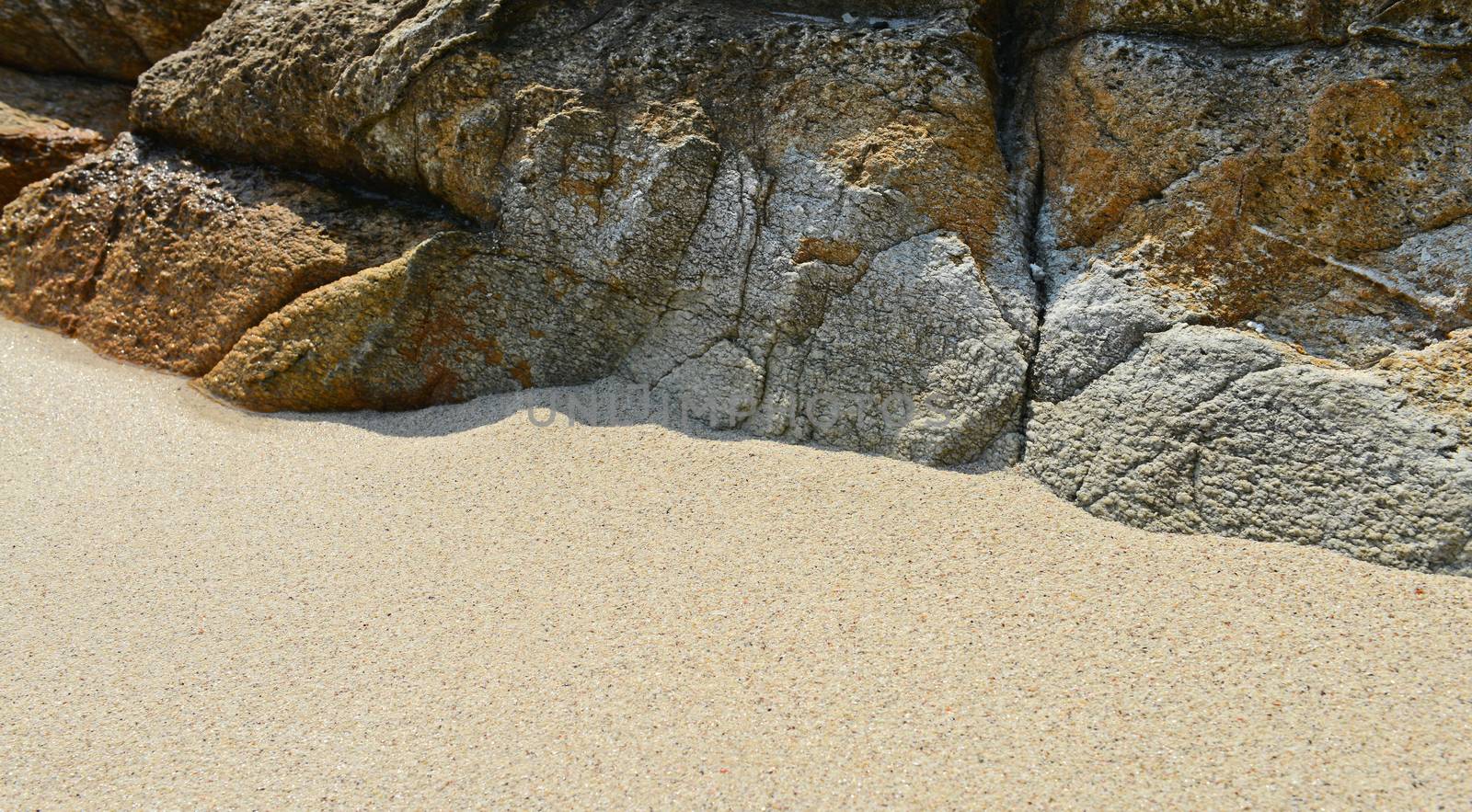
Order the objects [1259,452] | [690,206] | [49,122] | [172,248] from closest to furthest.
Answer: [1259,452] < [690,206] < [172,248] < [49,122]

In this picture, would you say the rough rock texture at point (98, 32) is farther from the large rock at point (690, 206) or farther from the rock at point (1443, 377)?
the rock at point (1443, 377)

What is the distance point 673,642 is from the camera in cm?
195

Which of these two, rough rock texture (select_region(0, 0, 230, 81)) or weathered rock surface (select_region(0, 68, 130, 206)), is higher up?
rough rock texture (select_region(0, 0, 230, 81))

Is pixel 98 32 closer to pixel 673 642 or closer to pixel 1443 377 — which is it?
pixel 673 642

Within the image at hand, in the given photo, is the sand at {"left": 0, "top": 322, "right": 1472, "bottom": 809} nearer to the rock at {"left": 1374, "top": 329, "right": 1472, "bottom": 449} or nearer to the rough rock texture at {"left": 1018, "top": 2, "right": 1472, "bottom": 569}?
the rough rock texture at {"left": 1018, "top": 2, "right": 1472, "bottom": 569}

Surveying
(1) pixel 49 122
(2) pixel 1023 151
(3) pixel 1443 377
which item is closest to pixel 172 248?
(1) pixel 49 122

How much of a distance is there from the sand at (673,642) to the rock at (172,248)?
1.83 ft

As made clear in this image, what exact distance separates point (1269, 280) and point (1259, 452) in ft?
1.30

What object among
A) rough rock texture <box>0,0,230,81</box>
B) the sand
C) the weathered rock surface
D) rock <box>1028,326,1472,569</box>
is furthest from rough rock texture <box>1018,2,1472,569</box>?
the weathered rock surface

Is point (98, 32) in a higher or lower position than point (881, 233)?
higher

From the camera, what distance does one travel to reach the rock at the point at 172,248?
292 centimetres

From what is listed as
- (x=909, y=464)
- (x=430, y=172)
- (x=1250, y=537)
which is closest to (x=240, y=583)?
(x=430, y=172)

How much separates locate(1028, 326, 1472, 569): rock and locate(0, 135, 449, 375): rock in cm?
186

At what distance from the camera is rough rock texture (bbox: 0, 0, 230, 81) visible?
12.1ft
